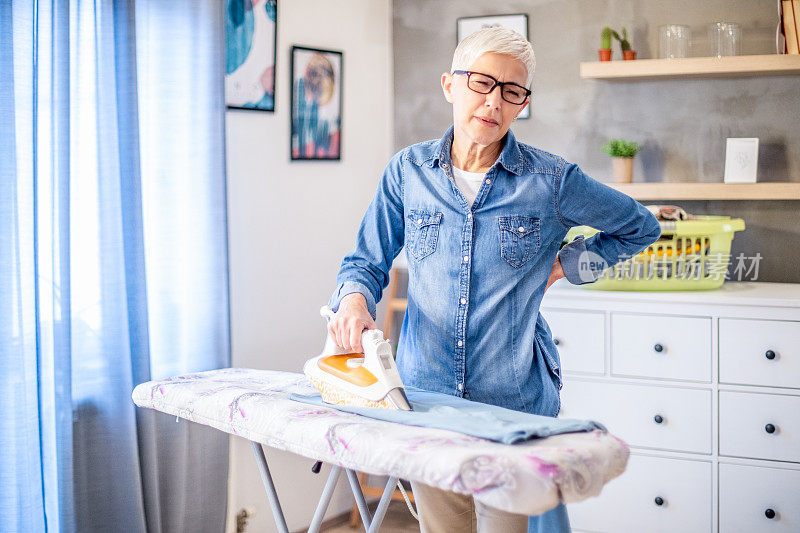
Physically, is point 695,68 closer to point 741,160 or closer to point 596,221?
point 741,160

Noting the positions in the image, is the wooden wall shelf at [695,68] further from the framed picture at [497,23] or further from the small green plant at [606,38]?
the framed picture at [497,23]

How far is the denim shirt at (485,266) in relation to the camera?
167 centimetres

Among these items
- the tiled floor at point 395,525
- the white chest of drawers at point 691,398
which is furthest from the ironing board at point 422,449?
the tiled floor at point 395,525

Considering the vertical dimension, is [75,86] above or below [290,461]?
above

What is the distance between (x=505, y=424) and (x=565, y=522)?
0.25 m

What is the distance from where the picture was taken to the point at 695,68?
2863 millimetres

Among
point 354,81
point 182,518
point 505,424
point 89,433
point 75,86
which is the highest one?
point 354,81

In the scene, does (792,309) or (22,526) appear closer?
(22,526)

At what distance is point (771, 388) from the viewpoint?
260 cm

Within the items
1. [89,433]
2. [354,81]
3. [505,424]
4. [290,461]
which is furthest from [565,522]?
[354,81]

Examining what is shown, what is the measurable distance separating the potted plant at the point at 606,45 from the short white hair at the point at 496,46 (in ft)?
4.93

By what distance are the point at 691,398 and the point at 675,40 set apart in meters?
1.23

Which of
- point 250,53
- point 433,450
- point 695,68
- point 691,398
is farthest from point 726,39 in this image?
point 433,450

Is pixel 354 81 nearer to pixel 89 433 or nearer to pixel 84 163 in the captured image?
pixel 84 163
